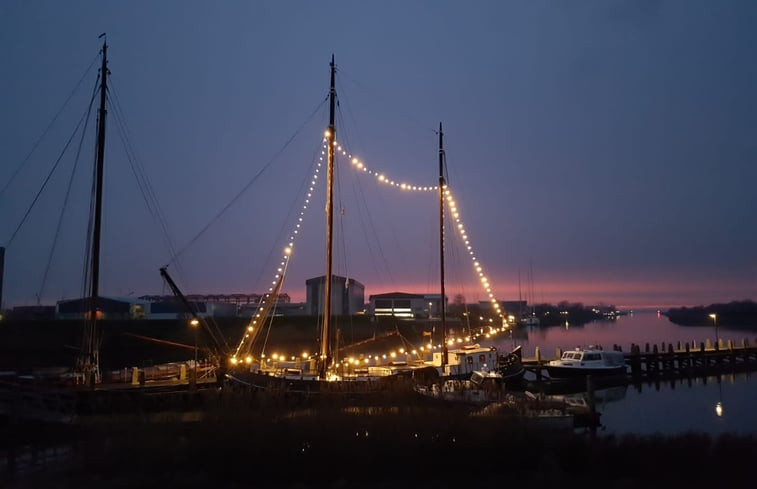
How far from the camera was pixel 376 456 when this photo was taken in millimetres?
13742

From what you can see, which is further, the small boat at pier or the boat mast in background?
the small boat at pier

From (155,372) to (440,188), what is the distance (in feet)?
64.8

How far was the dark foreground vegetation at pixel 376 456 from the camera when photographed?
12891 millimetres

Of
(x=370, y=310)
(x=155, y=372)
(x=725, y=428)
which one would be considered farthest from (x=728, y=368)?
(x=370, y=310)

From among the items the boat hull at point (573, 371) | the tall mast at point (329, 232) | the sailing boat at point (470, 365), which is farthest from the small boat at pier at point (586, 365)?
the tall mast at point (329, 232)

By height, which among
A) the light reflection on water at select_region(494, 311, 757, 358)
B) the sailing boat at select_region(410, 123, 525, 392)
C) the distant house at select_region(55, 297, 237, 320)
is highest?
the distant house at select_region(55, 297, 237, 320)

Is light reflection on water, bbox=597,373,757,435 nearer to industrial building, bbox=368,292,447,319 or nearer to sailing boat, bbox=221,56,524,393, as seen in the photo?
sailing boat, bbox=221,56,524,393

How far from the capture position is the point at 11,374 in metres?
23.6

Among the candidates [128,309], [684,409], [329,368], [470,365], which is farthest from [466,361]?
[128,309]

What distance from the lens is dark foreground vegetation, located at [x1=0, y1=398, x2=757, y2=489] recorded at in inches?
508

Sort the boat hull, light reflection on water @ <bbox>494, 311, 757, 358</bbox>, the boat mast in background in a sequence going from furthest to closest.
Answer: light reflection on water @ <bbox>494, 311, 757, 358</bbox> → the boat hull → the boat mast in background

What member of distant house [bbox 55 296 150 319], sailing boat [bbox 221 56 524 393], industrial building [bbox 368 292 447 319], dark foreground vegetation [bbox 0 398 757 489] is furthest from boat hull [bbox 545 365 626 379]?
industrial building [bbox 368 292 447 319]

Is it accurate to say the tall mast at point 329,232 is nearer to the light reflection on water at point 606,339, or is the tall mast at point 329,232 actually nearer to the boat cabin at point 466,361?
the boat cabin at point 466,361

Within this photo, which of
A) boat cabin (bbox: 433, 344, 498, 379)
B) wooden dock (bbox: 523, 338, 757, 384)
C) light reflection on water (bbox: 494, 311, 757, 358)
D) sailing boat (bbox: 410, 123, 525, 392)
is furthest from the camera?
light reflection on water (bbox: 494, 311, 757, 358)
